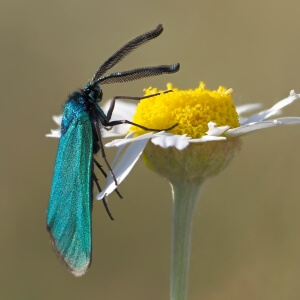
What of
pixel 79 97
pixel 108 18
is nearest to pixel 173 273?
pixel 79 97

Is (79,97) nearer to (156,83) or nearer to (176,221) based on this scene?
(176,221)

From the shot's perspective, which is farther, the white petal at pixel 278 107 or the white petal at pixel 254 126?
the white petal at pixel 278 107

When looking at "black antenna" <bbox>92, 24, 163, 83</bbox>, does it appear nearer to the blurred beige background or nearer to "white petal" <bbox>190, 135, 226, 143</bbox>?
"white petal" <bbox>190, 135, 226, 143</bbox>

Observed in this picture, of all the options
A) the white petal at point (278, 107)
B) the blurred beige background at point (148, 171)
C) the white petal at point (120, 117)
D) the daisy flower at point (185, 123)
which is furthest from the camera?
the blurred beige background at point (148, 171)

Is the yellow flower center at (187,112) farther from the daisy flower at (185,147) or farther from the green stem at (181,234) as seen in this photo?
the green stem at (181,234)

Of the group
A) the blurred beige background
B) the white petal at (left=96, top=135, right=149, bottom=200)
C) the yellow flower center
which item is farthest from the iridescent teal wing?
the blurred beige background

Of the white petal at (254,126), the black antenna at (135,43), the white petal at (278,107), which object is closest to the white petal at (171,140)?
the white petal at (254,126)
